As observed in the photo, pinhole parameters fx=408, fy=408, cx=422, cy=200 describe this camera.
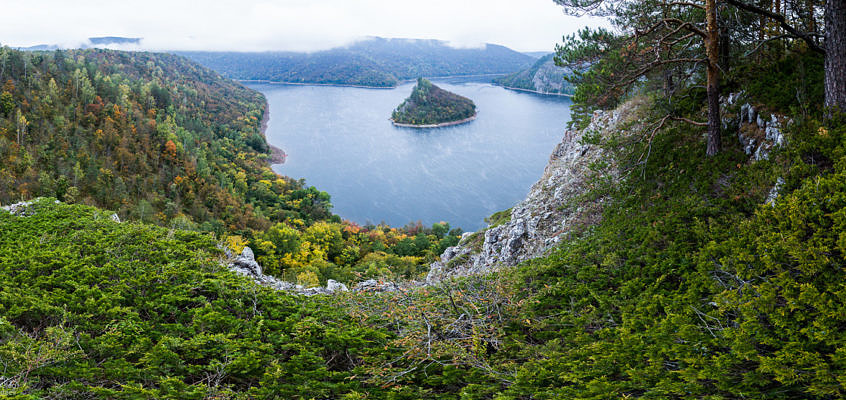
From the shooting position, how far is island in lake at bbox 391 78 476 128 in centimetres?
12194

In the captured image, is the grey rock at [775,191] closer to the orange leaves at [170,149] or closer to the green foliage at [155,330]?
the green foliage at [155,330]

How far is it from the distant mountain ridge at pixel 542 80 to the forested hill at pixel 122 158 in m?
107

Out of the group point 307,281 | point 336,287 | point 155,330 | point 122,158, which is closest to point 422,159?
point 122,158

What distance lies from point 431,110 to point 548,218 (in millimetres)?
115271

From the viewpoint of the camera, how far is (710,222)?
6402 mm

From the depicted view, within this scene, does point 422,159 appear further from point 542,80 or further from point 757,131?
point 542,80

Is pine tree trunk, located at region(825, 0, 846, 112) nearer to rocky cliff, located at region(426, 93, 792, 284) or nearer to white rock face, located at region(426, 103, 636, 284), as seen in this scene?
rocky cliff, located at region(426, 93, 792, 284)

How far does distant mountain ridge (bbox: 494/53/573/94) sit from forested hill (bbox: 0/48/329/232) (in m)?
107

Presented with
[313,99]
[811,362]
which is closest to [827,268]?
[811,362]

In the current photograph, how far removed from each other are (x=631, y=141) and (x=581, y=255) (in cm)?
377

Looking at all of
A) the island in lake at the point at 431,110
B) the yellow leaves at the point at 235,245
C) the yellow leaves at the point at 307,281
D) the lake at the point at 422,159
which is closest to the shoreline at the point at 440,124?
the island in lake at the point at 431,110

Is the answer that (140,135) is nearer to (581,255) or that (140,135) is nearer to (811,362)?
(581,255)

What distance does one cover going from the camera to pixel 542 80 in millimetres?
160125

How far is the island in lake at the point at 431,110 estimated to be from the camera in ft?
400
